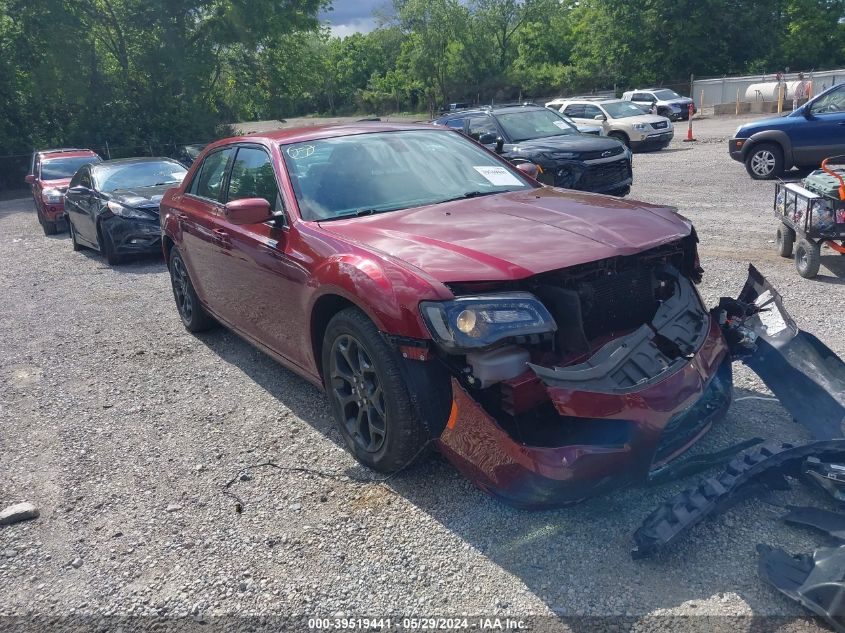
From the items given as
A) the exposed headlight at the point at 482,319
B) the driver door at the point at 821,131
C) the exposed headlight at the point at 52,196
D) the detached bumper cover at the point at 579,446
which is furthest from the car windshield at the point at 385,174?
the exposed headlight at the point at 52,196

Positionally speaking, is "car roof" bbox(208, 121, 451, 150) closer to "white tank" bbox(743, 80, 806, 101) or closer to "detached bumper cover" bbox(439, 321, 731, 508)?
"detached bumper cover" bbox(439, 321, 731, 508)

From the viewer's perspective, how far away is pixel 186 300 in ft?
21.0

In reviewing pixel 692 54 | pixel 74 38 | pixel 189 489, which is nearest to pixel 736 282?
pixel 189 489

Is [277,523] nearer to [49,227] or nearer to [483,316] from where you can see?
[483,316]

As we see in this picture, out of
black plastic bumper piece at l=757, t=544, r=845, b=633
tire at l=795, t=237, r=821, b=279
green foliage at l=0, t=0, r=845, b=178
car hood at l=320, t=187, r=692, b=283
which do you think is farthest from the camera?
green foliage at l=0, t=0, r=845, b=178

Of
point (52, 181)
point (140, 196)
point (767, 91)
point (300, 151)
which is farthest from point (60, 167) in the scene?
point (767, 91)

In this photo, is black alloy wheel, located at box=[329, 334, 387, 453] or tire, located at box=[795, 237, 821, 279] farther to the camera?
tire, located at box=[795, 237, 821, 279]

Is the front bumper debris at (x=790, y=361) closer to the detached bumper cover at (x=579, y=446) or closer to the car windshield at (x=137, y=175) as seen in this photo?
the detached bumper cover at (x=579, y=446)

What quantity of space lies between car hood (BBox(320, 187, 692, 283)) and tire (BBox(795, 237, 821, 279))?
3277mm

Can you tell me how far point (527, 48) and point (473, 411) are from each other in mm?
67451

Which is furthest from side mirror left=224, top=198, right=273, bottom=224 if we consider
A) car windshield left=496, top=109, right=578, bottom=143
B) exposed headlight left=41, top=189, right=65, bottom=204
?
exposed headlight left=41, top=189, right=65, bottom=204

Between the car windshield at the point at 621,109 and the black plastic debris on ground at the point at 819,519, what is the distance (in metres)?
20.5

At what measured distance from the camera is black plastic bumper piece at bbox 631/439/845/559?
111 inches

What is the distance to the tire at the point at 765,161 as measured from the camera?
43.0 ft
